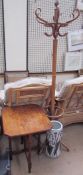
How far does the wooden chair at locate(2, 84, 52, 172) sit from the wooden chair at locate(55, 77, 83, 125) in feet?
0.65

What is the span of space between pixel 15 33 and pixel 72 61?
44.8 inches

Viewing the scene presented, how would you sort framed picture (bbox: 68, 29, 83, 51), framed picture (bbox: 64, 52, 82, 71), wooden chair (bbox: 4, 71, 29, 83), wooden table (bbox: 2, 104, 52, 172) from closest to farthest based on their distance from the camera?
wooden table (bbox: 2, 104, 52, 172)
wooden chair (bbox: 4, 71, 29, 83)
framed picture (bbox: 68, 29, 83, 51)
framed picture (bbox: 64, 52, 82, 71)


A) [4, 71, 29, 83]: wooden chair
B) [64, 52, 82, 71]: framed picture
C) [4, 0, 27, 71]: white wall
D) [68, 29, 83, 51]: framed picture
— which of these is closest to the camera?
[4, 0, 27, 71]: white wall

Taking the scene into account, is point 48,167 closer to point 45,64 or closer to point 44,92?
point 44,92

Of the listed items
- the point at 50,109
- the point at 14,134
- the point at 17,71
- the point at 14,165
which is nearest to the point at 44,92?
the point at 50,109

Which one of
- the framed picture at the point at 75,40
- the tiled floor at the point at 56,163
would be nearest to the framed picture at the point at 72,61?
the framed picture at the point at 75,40

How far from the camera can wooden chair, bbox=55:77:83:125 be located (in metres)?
2.57

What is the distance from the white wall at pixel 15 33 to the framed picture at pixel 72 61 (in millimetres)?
776

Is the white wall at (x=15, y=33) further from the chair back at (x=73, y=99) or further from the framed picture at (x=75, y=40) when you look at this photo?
the chair back at (x=73, y=99)

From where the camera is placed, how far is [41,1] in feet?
11.3

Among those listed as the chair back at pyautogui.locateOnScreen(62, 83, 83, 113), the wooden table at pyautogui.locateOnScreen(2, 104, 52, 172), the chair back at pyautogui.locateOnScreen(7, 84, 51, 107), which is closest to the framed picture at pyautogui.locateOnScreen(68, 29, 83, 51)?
the chair back at pyautogui.locateOnScreen(62, 83, 83, 113)

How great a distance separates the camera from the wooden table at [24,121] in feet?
6.80

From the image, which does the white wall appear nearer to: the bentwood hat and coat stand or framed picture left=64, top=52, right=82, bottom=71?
framed picture left=64, top=52, right=82, bottom=71

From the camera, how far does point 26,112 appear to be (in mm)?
2422
